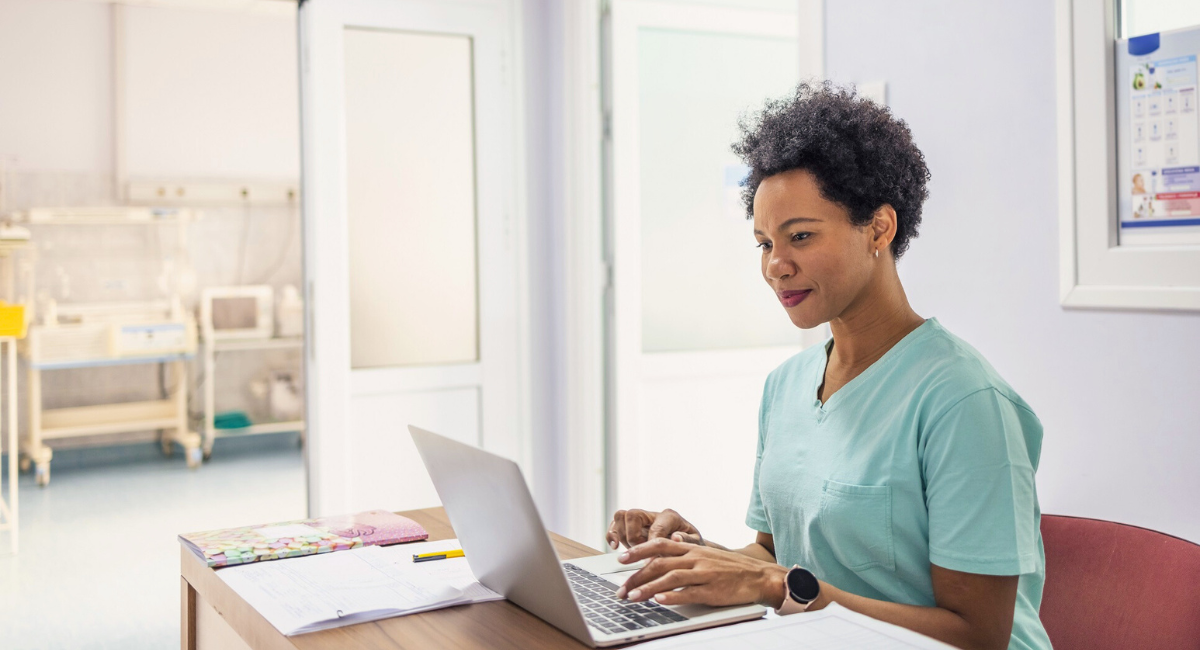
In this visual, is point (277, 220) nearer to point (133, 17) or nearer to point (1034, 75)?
point (133, 17)

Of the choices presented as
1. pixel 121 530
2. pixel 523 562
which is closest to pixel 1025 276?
pixel 523 562

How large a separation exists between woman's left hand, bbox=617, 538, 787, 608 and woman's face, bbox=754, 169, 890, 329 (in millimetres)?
324

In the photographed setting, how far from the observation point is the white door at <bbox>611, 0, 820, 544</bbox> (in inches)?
125

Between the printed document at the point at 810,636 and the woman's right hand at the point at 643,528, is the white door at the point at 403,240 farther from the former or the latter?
the printed document at the point at 810,636

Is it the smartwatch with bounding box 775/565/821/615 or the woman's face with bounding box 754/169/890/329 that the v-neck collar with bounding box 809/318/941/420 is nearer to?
the woman's face with bounding box 754/169/890/329

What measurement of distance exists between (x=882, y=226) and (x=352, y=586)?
30.4 inches

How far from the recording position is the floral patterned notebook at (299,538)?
1.29 metres

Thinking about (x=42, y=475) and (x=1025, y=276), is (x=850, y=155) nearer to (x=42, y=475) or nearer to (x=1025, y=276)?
(x=1025, y=276)

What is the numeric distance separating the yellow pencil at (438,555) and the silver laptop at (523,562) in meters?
0.15

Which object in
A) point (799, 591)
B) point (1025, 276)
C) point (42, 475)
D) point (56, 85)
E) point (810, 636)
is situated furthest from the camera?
point (56, 85)

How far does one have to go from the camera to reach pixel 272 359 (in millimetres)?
6652

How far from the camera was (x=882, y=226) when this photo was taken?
1229 millimetres

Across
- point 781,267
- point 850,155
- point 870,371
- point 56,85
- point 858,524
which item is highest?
point 56,85

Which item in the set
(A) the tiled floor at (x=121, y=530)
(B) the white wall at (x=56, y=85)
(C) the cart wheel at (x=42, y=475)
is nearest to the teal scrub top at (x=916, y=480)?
(A) the tiled floor at (x=121, y=530)
